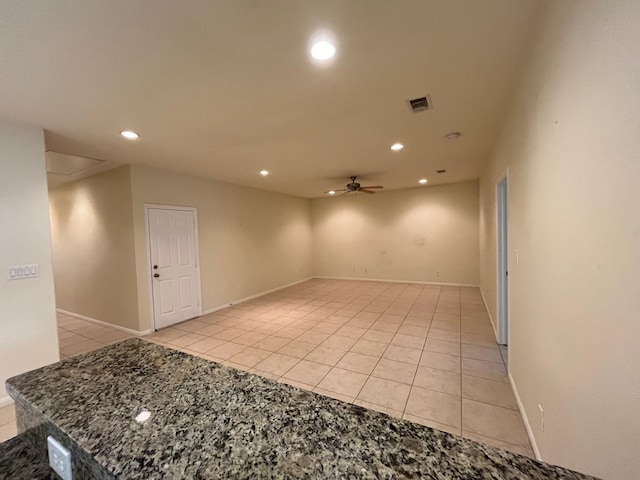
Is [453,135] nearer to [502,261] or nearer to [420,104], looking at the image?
[420,104]

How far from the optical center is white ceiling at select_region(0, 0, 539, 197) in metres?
1.38

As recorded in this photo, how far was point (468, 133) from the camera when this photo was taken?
3.13m

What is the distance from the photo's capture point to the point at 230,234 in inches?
220

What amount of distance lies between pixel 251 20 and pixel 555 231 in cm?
196

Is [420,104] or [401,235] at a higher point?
[420,104]

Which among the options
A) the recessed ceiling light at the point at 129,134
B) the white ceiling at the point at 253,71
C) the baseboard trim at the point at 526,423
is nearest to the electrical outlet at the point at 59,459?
the white ceiling at the point at 253,71

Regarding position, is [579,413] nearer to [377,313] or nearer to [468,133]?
[468,133]

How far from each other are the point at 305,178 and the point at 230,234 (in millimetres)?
1984

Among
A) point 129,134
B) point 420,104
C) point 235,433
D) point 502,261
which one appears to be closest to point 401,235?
point 502,261

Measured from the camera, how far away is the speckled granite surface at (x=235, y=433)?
52cm

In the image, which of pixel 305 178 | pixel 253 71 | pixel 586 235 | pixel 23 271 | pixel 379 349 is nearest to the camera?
pixel 586 235

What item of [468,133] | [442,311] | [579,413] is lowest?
[442,311]

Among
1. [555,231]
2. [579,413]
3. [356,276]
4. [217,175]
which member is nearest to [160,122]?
[217,175]

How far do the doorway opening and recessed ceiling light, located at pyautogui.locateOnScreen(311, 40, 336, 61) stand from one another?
257 centimetres
